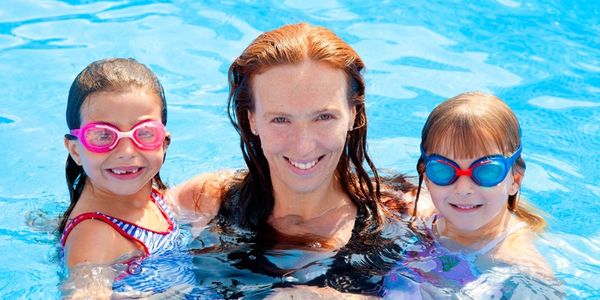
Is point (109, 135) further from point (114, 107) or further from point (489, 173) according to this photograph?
point (489, 173)

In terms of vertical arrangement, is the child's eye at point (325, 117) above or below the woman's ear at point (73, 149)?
above

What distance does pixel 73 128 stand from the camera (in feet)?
16.4

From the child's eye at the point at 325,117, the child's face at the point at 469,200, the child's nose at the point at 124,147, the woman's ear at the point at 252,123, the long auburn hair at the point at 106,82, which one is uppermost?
the long auburn hair at the point at 106,82

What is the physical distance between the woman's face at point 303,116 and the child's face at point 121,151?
61 cm

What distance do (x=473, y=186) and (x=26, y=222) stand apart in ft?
10.4

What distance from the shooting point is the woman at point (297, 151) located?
4.81 meters

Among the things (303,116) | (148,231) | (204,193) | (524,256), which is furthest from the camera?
(204,193)

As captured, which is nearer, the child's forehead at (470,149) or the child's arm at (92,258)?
the child's arm at (92,258)

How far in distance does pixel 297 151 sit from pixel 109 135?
1.02 meters

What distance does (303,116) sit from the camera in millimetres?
4762

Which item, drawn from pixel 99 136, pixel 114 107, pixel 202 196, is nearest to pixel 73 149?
pixel 99 136

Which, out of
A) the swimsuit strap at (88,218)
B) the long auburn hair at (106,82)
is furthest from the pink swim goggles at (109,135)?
the swimsuit strap at (88,218)

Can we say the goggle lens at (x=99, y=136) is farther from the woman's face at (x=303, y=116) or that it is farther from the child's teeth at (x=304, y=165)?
the child's teeth at (x=304, y=165)

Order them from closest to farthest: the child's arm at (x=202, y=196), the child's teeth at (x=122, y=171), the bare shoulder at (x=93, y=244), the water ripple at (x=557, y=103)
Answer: the bare shoulder at (x=93, y=244) → the child's teeth at (x=122, y=171) → the child's arm at (x=202, y=196) → the water ripple at (x=557, y=103)
